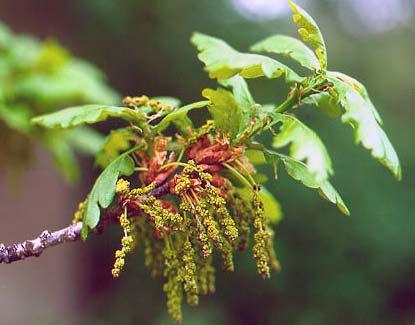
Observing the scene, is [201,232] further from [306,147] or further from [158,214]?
[306,147]

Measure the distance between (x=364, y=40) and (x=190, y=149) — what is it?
6140 millimetres

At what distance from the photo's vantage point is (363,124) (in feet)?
3.29

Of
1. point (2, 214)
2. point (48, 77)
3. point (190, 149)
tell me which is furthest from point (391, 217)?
point (190, 149)

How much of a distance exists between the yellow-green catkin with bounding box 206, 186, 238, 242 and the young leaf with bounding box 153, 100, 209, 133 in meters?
0.15

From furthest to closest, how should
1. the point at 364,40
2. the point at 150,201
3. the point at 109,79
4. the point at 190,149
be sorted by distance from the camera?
the point at 364,40
the point at 109,79
the point at 190,149
the point at 150,201

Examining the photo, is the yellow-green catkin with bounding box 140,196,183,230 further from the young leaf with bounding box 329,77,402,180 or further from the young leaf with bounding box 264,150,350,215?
the young leaf with bounding box 329,77,402,180

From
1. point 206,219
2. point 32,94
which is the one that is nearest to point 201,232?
point 206,219

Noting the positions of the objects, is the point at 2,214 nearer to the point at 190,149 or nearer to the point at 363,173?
the point at 363,173

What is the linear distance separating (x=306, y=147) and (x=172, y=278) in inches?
16.2

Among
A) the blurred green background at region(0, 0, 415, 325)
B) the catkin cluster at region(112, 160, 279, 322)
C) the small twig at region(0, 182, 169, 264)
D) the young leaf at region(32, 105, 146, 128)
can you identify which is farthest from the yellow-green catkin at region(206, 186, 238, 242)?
the blurred green background at region(0, 0, 415, 325)

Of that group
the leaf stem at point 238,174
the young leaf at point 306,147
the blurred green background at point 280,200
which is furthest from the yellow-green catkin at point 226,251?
the blurred green background at point 280,200

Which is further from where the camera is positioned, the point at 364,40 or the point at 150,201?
the point at 364,40

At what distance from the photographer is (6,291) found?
5.27m

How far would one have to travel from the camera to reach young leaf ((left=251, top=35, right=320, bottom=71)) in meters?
1.14
